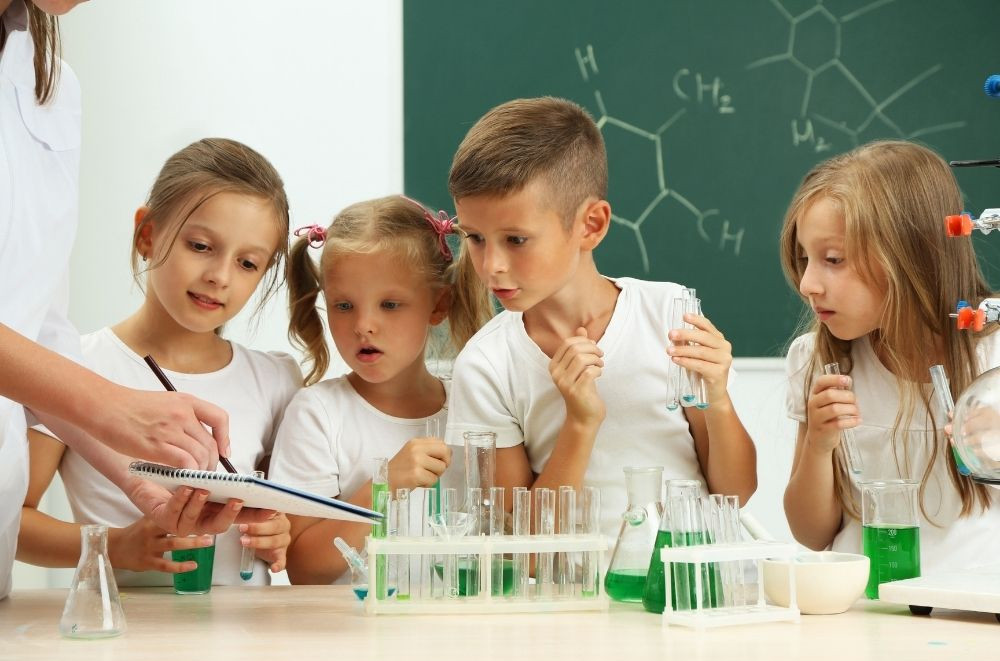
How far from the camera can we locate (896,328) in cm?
150

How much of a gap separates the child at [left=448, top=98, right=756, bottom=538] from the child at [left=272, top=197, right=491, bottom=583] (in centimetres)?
14

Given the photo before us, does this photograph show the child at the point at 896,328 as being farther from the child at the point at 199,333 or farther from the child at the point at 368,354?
the child at the point at 199,333

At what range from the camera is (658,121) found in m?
2.80

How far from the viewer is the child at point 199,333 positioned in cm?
162

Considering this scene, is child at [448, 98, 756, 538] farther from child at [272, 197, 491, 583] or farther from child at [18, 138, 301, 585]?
child at [18, 138, 301, 585]

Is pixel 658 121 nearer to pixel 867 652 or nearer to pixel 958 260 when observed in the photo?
pixel 958 260

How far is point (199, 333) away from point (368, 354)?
310mm

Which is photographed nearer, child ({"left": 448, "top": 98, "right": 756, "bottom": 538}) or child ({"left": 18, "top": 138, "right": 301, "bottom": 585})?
child ({"left": 448, "top": 98, "right": 756, "bottom": 538})

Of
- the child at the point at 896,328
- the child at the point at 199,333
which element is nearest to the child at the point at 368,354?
the child at the point at 199,333

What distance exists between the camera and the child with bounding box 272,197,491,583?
164 cm

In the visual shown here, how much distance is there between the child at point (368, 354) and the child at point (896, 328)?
1.93 feet

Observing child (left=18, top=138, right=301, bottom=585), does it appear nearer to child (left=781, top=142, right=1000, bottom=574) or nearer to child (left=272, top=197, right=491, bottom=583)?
child (left=272, top=197, right=491, bottom=583)

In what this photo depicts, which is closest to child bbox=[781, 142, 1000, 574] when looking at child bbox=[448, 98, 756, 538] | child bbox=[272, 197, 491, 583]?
child bbox=[448, 98, 756, 538]

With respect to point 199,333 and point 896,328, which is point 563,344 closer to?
point 896,328
